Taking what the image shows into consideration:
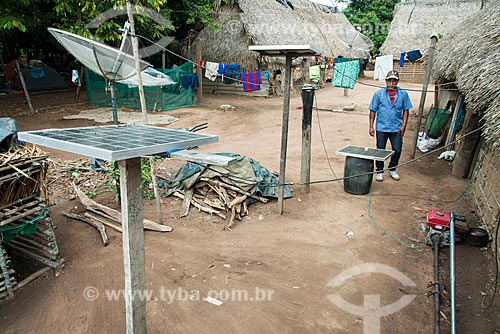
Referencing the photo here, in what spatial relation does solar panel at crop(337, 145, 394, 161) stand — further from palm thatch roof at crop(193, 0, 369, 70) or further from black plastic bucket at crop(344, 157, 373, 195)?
palm thatch roof at crop(193, 0, 369, 70)

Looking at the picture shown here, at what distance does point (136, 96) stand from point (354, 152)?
10.8 m

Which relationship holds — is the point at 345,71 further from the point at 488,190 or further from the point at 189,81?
the point at 488,190

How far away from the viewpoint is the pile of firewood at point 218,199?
4887 millimetres

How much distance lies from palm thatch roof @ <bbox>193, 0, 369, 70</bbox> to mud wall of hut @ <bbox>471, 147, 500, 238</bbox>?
12.3m

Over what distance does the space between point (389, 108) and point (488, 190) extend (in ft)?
6.24

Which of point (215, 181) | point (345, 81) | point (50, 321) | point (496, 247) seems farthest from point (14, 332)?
point (345, 81)

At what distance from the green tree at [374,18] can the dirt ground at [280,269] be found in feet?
89.9

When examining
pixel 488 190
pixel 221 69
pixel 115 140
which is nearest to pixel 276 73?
pixel 221 69

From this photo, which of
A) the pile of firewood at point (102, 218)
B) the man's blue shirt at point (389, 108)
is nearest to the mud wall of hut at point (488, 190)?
the man's blue shirt at point (389, 108)

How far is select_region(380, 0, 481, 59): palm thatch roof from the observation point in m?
20.8

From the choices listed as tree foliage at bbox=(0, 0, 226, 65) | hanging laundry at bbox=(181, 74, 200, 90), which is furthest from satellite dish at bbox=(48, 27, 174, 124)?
hanging laundry at bbox=(181, 74, 200, 90)

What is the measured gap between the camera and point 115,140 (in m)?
1.98

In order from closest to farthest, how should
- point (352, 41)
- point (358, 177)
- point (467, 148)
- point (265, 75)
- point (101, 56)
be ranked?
point (101, 56)
point (358, 177)
point (467, 148)
point (265, 75)
point (352, 41)

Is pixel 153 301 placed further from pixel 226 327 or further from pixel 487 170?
pixel 487 170
